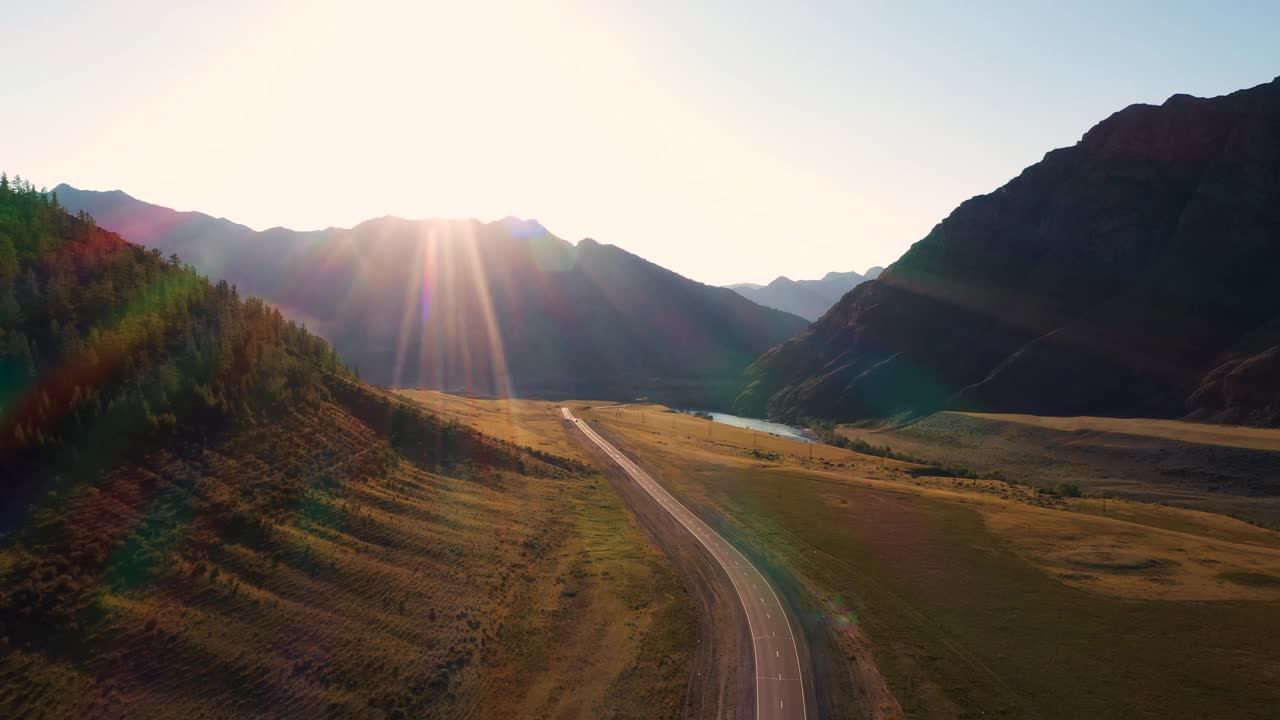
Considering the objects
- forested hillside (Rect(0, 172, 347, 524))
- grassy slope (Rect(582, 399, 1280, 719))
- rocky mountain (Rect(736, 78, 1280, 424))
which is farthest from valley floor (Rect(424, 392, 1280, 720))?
rocky mountain (Rect(736, 78, 1280, 424))

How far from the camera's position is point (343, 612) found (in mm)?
33062

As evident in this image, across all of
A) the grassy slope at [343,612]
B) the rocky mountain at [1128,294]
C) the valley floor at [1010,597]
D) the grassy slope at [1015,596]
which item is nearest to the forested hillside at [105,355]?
the grassy slope at [343,612]

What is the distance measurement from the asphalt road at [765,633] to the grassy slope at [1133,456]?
79.0m

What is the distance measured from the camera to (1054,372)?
162750 millimetres

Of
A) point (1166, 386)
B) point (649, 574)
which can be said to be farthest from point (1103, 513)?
point (1166, 386)

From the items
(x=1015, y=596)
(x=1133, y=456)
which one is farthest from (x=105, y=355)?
(x=1133, y=456)

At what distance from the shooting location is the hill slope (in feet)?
83.7

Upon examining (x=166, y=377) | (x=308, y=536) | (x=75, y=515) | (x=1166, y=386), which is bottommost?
(x=308, y=536)

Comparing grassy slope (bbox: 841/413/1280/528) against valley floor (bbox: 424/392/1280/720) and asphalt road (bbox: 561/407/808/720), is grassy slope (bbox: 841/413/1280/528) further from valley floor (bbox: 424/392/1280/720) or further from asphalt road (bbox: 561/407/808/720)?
asphalt road (bbox: 561/407/808/720)

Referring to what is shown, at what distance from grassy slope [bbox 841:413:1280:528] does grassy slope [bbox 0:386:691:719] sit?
93350 mm

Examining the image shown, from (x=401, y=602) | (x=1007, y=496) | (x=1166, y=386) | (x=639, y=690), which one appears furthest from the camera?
(x=1166, y=386)

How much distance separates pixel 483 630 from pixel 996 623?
34.3m

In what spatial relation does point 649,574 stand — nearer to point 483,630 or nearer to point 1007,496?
point 483,630

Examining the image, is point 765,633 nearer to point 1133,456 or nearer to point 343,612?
point 343,612
